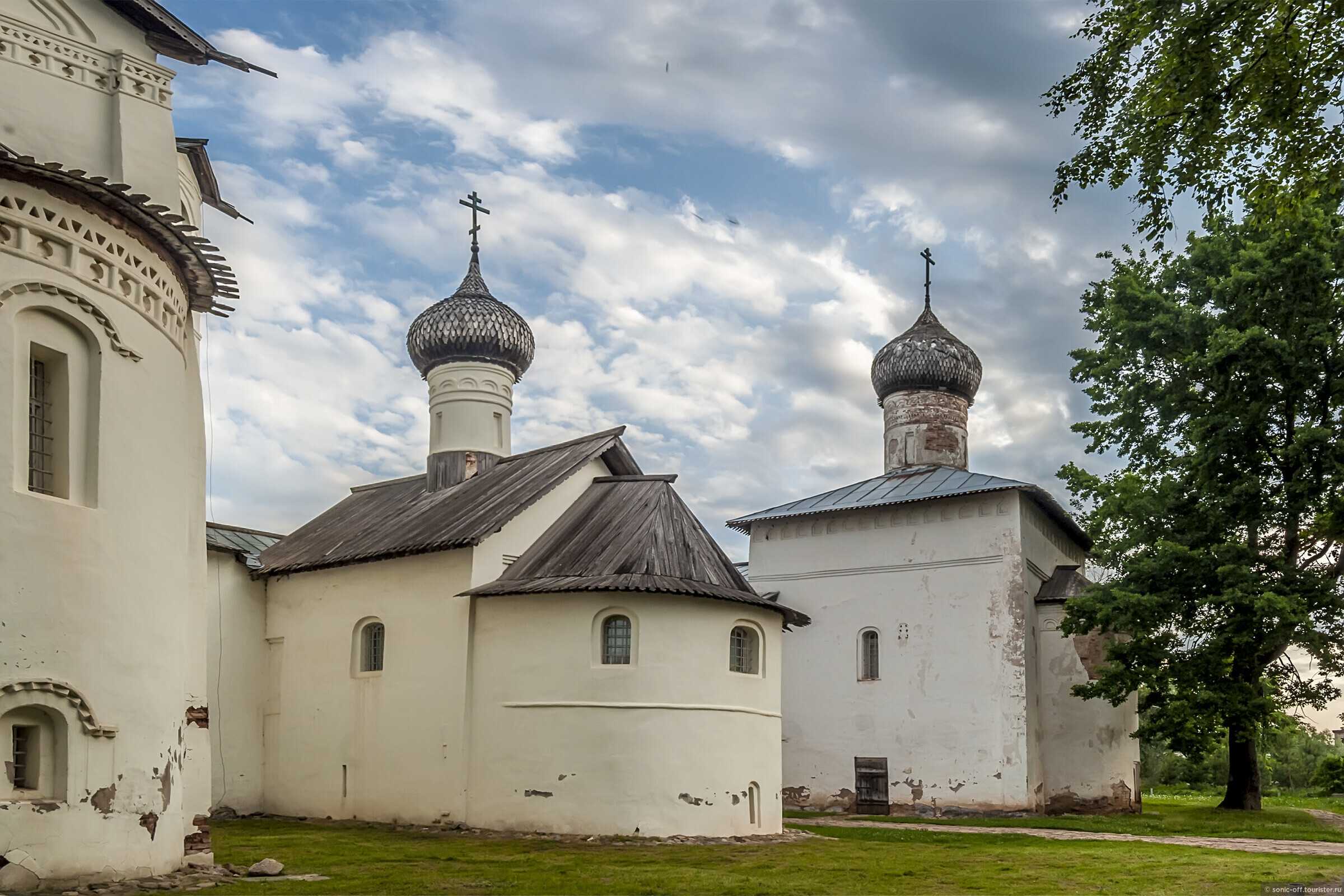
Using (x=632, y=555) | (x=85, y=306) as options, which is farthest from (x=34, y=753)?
(x=632, y=555)

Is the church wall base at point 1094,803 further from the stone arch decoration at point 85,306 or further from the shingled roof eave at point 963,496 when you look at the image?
the stone arch decoration at point 85,306

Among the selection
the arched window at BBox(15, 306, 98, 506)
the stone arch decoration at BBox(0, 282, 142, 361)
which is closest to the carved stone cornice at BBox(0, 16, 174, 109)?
the stone arch decoration at BBox(0, 282, 142, 361)


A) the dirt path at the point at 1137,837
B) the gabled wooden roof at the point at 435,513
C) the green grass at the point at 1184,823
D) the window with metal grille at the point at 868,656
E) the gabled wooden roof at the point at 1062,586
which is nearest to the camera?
the dirt path at the point at 1137,837

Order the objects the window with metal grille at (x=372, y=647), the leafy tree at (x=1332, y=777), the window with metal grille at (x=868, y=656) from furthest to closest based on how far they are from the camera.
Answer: the leafy tree at (x=1332, y=777) → the window with metal grille at (x=868, y=656) → the window with metal grille at (x=372, y=647)

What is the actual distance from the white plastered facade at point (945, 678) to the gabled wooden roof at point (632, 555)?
4.78 meters

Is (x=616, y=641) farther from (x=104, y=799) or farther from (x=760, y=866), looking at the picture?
(x=104, y=799)

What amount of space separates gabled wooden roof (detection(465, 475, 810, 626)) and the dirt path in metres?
3.94

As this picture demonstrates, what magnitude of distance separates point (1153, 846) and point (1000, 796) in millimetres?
6080

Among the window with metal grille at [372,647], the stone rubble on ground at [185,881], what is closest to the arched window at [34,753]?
the stone rubble on ground at [185,881]

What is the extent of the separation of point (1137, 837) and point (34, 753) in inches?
580

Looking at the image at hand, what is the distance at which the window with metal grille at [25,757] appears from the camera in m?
9.71

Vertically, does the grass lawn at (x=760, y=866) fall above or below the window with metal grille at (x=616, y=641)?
below

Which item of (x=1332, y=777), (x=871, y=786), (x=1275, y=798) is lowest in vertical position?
(x=1332, y=777)

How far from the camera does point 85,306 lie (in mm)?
10648
